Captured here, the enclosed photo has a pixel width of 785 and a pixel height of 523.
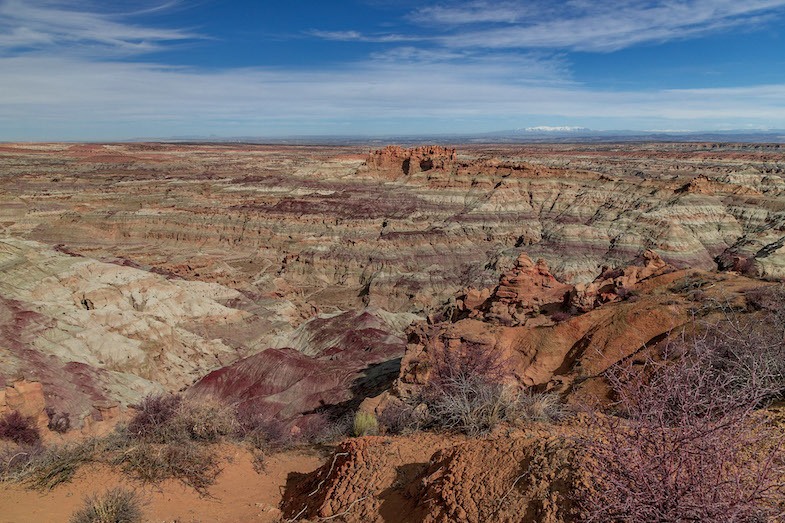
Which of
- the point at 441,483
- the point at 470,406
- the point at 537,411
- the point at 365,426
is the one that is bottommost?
the point at 365,426

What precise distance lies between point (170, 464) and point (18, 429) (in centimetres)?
969

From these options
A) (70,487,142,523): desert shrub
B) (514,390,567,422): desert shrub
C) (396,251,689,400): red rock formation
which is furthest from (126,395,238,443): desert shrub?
(514,390,567,422): desert shrub

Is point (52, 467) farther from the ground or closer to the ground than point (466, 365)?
farther from the ground

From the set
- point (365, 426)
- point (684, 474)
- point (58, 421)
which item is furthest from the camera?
point (58, 421)

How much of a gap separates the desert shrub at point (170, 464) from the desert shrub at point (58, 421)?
1072 cm

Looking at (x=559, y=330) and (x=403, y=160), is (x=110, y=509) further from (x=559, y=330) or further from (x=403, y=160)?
(x=403, y=160)

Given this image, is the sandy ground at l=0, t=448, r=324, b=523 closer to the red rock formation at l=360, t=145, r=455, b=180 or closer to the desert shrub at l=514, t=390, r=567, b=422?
the desert shrub at l=514, t=390, r=567, b=422

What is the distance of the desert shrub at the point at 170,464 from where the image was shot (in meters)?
7.21


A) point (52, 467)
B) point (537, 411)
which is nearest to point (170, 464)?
point (52, 467)

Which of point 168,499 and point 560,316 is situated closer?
point 168,499

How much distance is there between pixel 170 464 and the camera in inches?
291

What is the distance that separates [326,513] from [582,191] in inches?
2861

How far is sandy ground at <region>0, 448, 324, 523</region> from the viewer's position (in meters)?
6.25

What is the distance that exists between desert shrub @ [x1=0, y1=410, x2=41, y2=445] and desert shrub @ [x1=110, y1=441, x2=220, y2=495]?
7.89m
